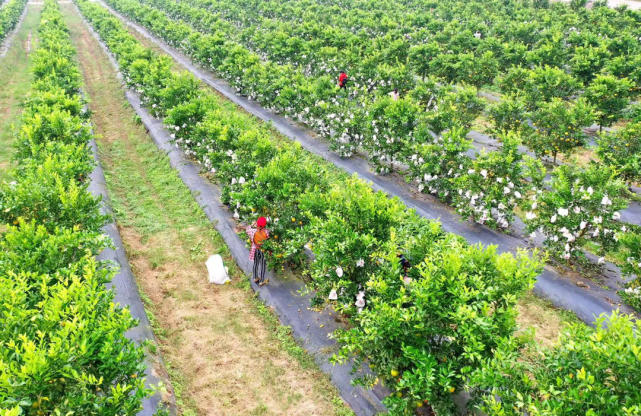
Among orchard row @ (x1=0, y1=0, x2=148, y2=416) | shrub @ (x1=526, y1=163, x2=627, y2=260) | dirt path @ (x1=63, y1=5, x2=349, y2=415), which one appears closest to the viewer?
orchard row @ (x1=0, y1=0, x2=148, y2=416)

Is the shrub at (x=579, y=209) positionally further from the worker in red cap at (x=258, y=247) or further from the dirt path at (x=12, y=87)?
the dirt path at (x=12, y=87)

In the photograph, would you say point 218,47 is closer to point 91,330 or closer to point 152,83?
point 152,83

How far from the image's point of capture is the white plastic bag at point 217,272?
12.5 m

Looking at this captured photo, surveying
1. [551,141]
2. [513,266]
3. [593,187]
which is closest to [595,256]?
[593,187]

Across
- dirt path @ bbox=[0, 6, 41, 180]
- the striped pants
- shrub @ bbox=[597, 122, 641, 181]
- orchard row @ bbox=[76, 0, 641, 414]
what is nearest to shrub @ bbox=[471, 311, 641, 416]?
orchard row @ bbox=[76, 0, 641, 414]

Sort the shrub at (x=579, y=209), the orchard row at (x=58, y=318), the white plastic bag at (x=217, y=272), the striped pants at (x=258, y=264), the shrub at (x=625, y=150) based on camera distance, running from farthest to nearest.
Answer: the shrub at (x=625, y=150) < the white plastic bag at (x=217, y=272) < the striped pants at (x=258, y=264) < the shrub at (x=579, y=209) < the orchard row at (x=58, y=318)

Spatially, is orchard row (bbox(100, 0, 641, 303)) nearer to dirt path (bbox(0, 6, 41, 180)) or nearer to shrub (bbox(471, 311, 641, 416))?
shrub (bbox(471, 311, 641, 416))

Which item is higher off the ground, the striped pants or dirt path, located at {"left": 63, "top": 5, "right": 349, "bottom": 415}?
the striped pants

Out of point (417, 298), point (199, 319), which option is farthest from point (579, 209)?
point (199, 319)

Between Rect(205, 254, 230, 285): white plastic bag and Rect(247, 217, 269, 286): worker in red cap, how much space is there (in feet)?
3.34

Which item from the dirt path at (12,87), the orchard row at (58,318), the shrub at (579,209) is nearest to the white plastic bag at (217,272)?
the orchard row at (58,318)

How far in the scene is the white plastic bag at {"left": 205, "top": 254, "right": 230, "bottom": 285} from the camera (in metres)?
12.5

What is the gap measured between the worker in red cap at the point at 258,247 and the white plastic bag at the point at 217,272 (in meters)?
1.02

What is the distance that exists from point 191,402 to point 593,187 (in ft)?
37.6
